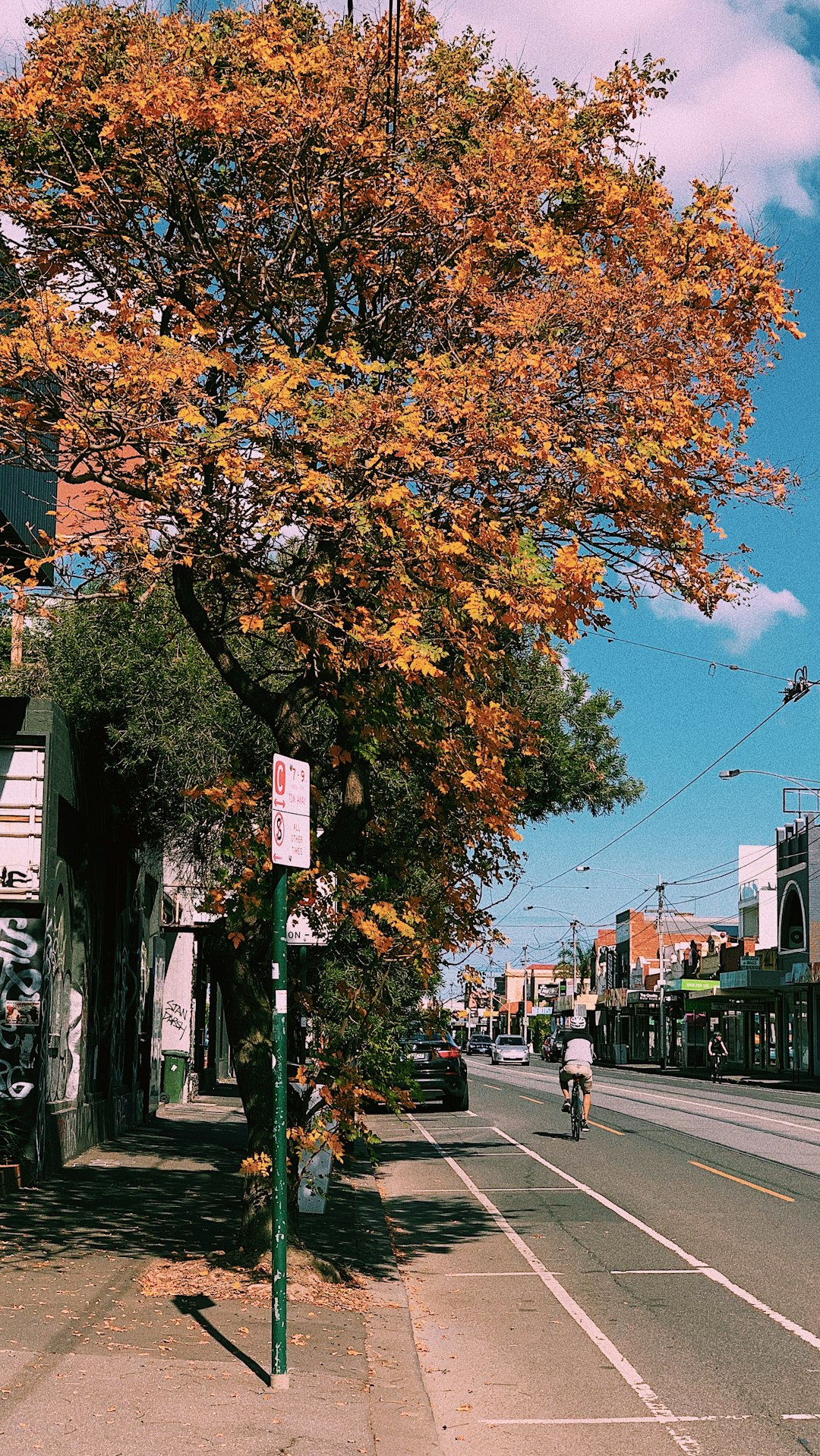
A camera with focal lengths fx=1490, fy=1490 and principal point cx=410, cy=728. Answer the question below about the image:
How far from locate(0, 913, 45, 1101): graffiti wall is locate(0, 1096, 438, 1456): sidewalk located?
116 cm

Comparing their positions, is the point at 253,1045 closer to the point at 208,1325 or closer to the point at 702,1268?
the point at 208,1325

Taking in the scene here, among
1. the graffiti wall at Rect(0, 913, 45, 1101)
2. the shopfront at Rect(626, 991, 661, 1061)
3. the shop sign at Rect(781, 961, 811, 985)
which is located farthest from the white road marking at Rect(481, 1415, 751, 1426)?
the shopfront at Rect(626, 991, 661, 1061)

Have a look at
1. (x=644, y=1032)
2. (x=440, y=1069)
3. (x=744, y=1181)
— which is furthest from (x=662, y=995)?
(x=744, y=1181)

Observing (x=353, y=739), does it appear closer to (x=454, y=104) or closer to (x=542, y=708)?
(x=454, y=104)

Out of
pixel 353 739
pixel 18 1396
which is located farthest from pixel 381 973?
pixel 18 1396

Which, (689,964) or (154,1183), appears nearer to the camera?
(154,1183)

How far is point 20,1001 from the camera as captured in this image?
14695 mm

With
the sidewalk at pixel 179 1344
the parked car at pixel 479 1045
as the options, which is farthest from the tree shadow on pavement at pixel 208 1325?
the parked car at pixel 479 1045

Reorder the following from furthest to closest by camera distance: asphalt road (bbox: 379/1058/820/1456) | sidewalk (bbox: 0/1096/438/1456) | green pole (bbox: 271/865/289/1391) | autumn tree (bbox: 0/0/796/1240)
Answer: autumn tree (bbox: 0/0/796/1240) → asphalt road (bbox: 379/1058/820/1456) → green pole (bbox: 271/865/289/1391) → sidewalk (bbox: 0/1096/438/1456)

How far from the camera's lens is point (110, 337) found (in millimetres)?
9141

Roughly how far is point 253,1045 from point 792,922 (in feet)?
173

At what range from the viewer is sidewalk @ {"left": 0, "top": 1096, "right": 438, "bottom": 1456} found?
6602 mm

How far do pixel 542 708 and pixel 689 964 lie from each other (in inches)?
2692

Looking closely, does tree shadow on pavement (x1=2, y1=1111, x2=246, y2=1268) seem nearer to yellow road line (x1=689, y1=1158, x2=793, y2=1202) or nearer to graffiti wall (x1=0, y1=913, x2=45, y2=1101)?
graffiti wall (x1=0, y1=913, x2=45, y2=1101)
